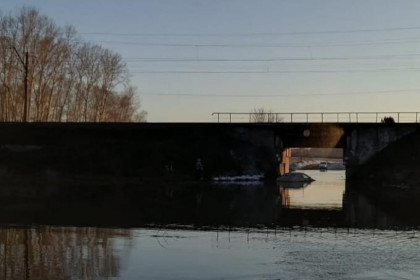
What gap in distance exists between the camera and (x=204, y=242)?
17.9 metres

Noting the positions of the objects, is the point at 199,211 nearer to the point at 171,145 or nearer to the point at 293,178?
the point at 293,178

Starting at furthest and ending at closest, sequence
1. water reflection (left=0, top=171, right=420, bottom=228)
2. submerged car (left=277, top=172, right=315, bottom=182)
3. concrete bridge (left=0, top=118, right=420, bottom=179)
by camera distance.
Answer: concrete bridge (left=0, top=118, right=420, bottom=179) < submerged car (left=277, top=172, right=315, bottom=182) < water reflection (left=0, top=171, right=420, bottom=228)

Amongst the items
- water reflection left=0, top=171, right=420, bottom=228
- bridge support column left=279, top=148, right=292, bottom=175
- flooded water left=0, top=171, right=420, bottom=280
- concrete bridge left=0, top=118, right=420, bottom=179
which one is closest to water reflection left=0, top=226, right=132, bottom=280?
flooded water left=0, top=171, right=420, bottom=280

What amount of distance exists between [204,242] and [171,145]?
1754 inches

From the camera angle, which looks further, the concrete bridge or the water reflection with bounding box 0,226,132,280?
the concrete bridge

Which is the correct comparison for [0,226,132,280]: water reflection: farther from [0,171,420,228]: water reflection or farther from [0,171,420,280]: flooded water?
[0,171,420,228]: water reflection

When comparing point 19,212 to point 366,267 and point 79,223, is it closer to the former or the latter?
point 79,223

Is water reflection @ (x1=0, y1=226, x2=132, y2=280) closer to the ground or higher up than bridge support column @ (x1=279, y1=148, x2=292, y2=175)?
closer to the ground

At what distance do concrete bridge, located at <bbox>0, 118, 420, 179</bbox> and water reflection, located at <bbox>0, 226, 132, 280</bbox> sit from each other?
128 feet

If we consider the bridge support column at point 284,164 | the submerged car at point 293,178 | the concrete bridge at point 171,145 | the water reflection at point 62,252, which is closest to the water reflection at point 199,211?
the water reflection at point 62,252

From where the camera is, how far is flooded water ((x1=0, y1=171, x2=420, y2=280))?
13.4 metres

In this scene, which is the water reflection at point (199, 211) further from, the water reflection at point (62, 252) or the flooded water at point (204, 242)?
the water reflection at point (62, 252)

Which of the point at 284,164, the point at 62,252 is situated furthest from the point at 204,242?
the point at 284,164

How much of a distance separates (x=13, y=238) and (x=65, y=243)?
6.48 feet
